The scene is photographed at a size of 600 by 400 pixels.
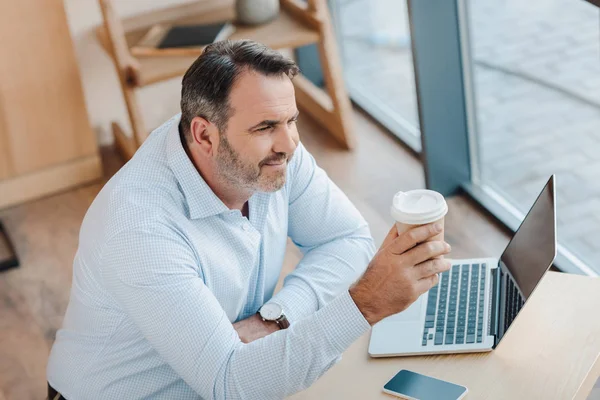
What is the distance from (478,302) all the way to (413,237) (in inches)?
14.7

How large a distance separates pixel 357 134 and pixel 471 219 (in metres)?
0.83

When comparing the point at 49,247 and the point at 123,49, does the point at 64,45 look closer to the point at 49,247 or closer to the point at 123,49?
the point at 123,49

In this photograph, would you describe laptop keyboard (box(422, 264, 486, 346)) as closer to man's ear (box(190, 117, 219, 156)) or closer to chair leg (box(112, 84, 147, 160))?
man's ear (box(190, 117, 219, 156))

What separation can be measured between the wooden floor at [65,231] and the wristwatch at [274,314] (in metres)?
1.10

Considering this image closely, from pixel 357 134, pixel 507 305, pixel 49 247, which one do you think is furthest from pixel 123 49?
pixel 507 305

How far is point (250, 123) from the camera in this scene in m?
1.62

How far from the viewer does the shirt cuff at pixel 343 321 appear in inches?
58.1

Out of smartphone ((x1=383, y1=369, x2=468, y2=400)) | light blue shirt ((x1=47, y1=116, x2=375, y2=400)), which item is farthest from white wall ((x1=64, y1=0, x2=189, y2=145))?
smartphone ((x1=383, y1=369, x2=468, y2=400))

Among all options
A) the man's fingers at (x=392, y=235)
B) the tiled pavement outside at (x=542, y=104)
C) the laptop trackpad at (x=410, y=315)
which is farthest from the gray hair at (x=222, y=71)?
the tiled pavement outside at (x=542, y=104)

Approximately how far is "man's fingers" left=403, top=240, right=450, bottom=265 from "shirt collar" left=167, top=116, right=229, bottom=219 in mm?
437

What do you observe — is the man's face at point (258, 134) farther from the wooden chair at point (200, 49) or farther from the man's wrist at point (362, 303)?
the wooden chair at point (200, 49)

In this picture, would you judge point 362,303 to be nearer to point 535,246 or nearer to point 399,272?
point 399,272

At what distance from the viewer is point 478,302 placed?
1.68 meters

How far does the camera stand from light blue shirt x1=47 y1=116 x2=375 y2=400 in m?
1.51
